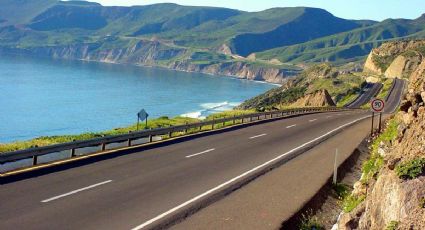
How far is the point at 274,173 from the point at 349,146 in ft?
30.0

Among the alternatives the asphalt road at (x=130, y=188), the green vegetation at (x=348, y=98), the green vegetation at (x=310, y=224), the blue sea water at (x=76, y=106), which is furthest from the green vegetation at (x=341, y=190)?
the green vegetation at (x=348, y=98)

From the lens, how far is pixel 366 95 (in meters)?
128

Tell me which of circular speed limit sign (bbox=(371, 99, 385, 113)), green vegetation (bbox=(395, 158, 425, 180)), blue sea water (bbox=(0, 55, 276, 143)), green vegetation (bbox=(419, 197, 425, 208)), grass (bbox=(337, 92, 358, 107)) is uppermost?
circular speed limit sign (bbox=(371, 99, 385, 113))

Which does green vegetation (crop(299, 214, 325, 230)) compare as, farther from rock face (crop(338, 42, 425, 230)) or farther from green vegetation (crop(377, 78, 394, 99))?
green vegetation (crop(377, 78, 394, 99))

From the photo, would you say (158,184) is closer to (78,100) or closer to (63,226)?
(63,226)

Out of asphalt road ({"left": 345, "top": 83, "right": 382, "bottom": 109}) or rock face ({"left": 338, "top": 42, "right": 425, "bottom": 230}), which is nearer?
rock face ({"left": 338, "top": 42, "right": 425, "bottom": 230})

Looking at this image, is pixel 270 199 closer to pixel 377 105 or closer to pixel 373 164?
pixel 373 164

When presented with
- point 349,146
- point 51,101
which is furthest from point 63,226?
point 51,101

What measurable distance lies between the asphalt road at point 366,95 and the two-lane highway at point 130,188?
86.9 metres

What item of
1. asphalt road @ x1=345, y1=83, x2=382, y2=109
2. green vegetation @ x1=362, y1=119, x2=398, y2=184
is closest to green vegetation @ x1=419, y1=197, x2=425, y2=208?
green vegetation @ x1=362, y1=119, x2=398, y2=184

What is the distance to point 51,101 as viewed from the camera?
461ft

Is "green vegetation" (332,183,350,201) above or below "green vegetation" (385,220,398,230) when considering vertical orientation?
below

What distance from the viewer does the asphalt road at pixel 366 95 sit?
370 ft

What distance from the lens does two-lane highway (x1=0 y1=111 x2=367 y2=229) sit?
11.2m
